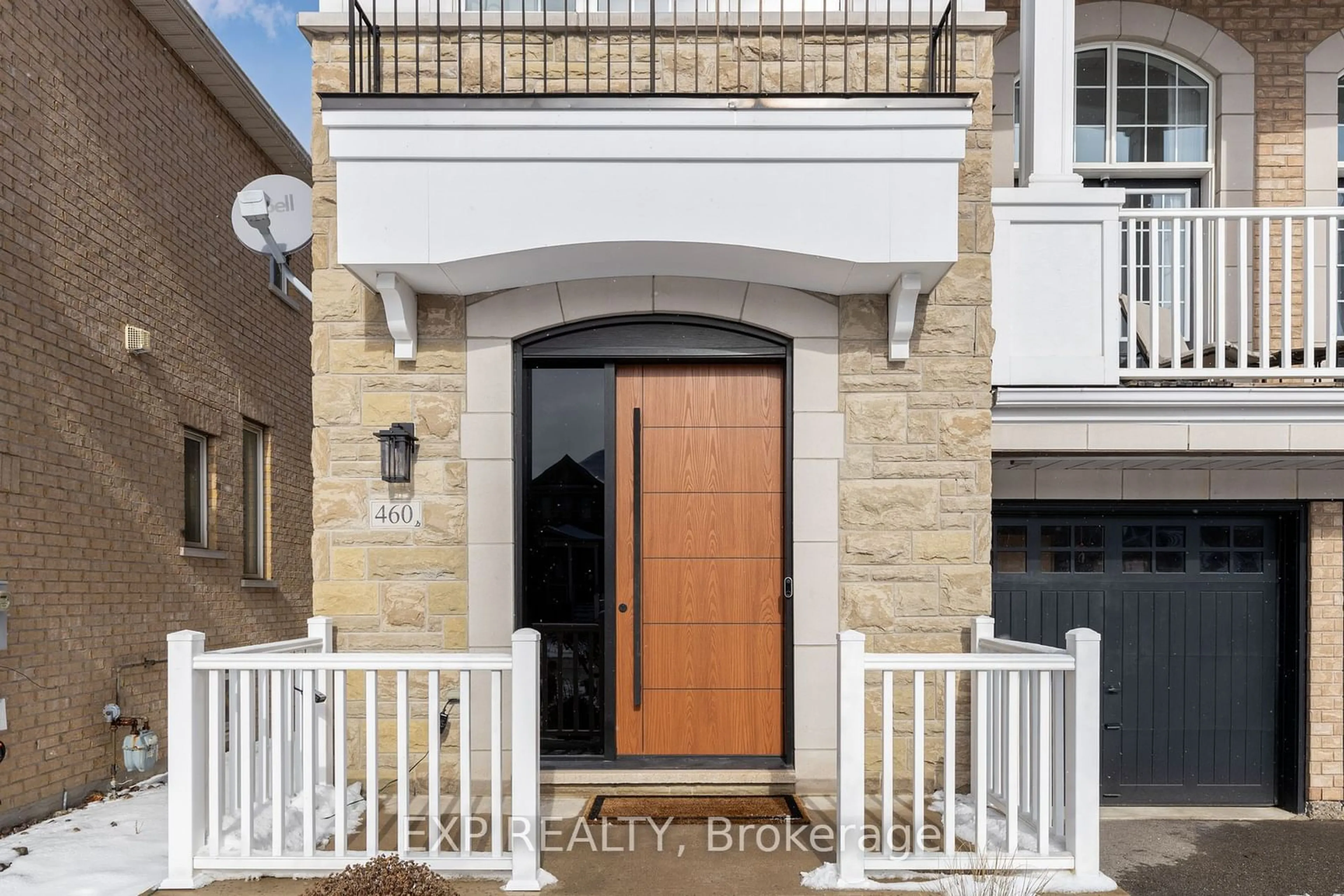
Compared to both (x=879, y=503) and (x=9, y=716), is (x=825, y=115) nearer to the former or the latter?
(x=879, y=503)

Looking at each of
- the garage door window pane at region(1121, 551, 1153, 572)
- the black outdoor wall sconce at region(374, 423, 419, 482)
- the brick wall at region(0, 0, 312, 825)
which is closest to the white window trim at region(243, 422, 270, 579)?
the brick wall at region(0, 0, 312, 825)

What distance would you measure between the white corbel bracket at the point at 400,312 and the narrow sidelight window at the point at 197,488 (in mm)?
3783

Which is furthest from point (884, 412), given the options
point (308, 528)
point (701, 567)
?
point (308, 528)

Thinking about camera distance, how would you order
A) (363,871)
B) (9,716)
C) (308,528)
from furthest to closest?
(308,528) < (9,716) < (363,871)

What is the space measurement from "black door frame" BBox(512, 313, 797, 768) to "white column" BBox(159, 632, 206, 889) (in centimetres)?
166

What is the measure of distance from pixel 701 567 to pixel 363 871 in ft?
7.78

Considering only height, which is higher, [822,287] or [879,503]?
[822,287]

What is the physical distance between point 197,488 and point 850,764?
633cm

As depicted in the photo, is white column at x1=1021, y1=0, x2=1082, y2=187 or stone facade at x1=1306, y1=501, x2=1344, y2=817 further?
stone facade at x1=1306, y1=501, x2=1344, y2=817

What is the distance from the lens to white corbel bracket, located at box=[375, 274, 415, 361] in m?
4.55

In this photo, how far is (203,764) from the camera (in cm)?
371

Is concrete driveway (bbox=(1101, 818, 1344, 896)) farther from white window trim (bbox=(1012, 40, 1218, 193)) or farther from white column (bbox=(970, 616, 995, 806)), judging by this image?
white window trim (bbox=(1012, 40, 1218, 193))

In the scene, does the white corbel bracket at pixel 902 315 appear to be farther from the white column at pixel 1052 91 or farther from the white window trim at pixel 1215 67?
the white window trim at pixel 1215 67

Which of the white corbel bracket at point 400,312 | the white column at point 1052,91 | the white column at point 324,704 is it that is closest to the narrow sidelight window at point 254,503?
the white column at point 324,704
